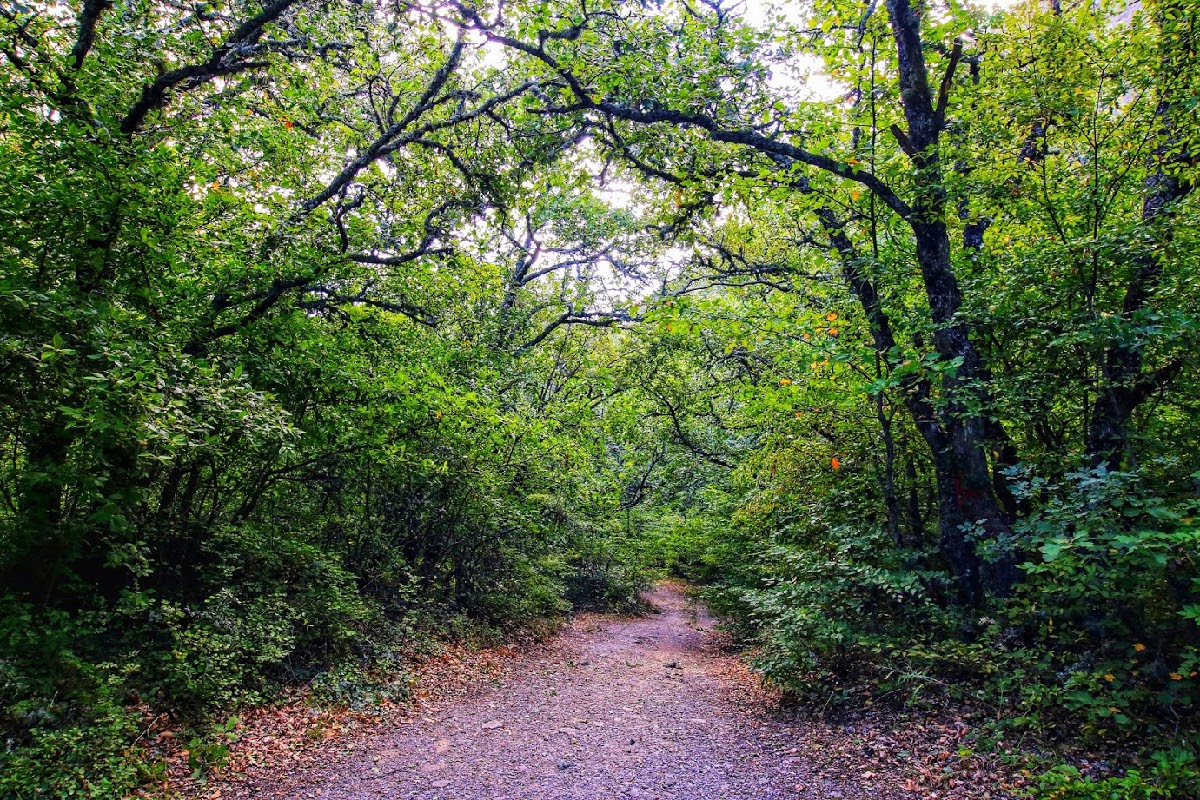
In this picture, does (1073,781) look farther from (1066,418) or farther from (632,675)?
(632,675)

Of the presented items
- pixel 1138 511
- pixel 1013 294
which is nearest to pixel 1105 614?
pixel 1138 511

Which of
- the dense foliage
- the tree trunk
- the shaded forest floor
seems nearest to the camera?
the dense foliage

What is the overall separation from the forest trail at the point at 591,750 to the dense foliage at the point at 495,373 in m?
1.04

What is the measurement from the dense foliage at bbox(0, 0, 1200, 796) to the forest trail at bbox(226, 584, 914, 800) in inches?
41.1

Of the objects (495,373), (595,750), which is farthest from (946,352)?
(495,373)

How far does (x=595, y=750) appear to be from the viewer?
5.49 metres

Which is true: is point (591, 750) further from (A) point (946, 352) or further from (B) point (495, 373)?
(B) point (495, 373)

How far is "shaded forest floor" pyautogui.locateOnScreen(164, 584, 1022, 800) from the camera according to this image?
4.46 metres

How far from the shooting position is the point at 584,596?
14.8 m

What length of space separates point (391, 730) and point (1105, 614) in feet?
21.7

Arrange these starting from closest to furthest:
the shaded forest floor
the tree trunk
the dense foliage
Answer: the dense foliage
the shaded forest floor
the tree trunk

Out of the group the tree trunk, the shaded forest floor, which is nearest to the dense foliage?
the tree trunk

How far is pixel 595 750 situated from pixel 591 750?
39 millimetres

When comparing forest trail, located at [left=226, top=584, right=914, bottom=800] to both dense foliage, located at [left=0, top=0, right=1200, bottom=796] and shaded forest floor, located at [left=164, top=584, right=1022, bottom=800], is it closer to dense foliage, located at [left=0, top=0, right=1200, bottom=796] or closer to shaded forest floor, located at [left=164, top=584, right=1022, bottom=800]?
shaded forest floor, located at [left=164, top=584, right=1022, bottom=800]
